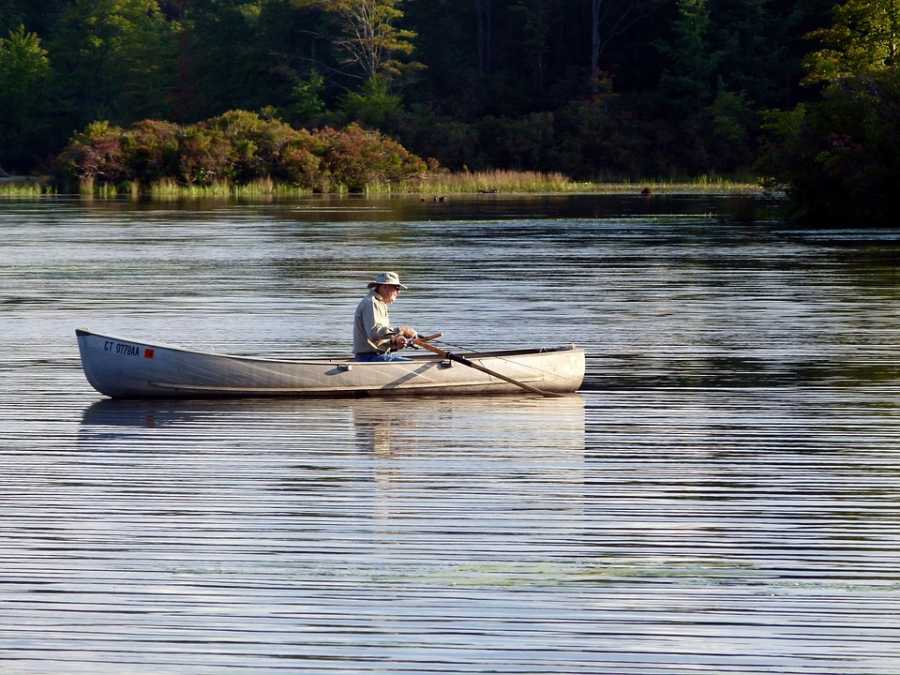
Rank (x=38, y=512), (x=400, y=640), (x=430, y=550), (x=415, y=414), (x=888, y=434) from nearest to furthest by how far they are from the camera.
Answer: (x=400, y=640)
(x=430, y=550)
(x=38, y=512)
(x=888, y=434)
(x=415, y=414)

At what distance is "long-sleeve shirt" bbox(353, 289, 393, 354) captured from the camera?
54.2 feet

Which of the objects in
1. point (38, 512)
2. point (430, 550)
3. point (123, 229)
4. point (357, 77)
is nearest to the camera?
point (430, 550)

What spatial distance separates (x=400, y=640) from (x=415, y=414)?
7713 mm

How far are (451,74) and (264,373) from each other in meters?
98.1

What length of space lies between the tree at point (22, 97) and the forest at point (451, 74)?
130mm

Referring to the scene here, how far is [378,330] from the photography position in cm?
1659

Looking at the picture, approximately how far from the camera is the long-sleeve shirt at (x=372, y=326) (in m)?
16.5

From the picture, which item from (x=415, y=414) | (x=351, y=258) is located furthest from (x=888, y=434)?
(x=351, y=258)

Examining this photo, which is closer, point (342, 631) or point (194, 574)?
point (342, 631)

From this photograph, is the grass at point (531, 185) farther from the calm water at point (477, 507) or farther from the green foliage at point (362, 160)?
the calm water at point (477, 507)

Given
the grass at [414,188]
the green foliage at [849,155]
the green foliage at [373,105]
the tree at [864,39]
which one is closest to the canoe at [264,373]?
the green foliage at [849,155]

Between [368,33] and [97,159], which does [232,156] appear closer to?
[97,159]

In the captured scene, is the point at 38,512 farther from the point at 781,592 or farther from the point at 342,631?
the point at 781,592

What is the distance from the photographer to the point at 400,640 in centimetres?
846
